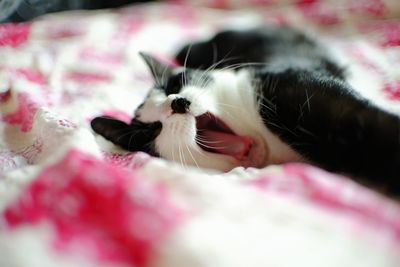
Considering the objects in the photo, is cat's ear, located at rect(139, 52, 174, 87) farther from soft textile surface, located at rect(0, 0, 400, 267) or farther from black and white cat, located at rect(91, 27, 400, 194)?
soft textile surface, located at rect(0, 0, 400, 267)

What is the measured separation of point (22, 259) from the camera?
49 cm

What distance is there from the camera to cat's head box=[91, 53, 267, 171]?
0.95 meters

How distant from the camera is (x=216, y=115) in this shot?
102 centimetres

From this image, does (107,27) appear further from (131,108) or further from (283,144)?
(283,144)

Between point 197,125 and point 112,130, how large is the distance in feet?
0.69

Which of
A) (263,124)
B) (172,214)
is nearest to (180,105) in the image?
(263,124)

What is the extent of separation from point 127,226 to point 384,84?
0.87m

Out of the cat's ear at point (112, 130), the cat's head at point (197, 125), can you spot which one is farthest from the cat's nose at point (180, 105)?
the cat's ear at point (112, 130)

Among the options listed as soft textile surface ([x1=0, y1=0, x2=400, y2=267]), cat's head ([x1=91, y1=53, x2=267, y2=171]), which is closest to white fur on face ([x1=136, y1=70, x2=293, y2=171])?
cat's head ([x1=91, y1=53, x2=267, y2=171])

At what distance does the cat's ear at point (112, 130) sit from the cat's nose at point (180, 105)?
138 mm

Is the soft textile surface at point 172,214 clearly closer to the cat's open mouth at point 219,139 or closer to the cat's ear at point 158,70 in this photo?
the cat's open mouth at point 219,139

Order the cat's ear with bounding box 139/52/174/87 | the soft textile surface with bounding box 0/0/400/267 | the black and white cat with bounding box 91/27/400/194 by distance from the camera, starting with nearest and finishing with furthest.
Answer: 1. the soft textile surface with bounding box 0/0/400/267
2. the black and white cat with bounding box 91/27/400/194
3. the cat's ear with bounding box 139/52/174/87

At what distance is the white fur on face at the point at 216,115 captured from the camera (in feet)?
3.10

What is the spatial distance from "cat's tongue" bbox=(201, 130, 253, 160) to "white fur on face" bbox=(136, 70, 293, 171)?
1 centimetres
